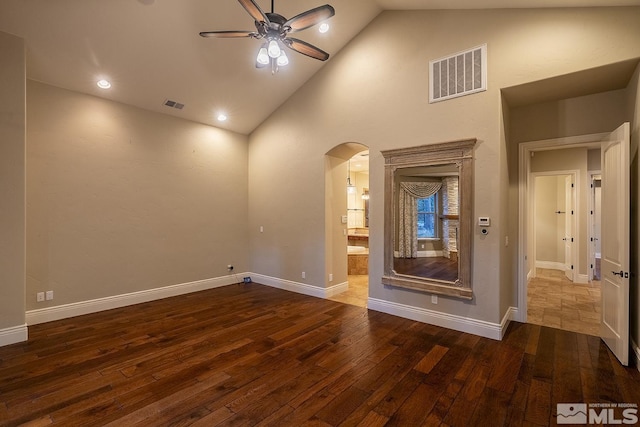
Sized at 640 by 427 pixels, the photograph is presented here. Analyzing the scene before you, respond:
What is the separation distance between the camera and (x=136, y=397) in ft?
7.96

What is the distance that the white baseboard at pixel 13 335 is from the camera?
10.9 ft

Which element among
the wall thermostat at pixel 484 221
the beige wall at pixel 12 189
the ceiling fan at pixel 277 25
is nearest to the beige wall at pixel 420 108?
the wall thermostat at pixel 484 221

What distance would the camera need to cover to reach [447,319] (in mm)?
3855

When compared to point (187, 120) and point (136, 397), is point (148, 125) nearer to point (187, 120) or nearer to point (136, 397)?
point (187, 120)

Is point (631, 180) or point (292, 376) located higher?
point (631, 180)

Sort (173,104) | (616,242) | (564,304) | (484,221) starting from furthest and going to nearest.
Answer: (173,104), (564,304), (484,221), (616,242)

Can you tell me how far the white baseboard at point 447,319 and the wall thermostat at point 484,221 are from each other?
1190 millimetres

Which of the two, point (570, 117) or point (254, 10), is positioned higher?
point (254, 10)

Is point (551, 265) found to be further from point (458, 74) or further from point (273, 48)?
point (273, 48)

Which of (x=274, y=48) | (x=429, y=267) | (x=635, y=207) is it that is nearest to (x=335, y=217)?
(x=429, y=267)

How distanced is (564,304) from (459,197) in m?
2.96

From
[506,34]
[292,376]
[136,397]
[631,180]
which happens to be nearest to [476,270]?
[631,180]

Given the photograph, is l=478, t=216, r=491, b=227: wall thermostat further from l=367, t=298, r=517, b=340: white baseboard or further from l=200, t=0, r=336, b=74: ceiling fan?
l=200, t=0, r=336, b=74: ceiling fan

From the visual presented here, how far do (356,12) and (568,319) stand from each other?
535 centimetres
